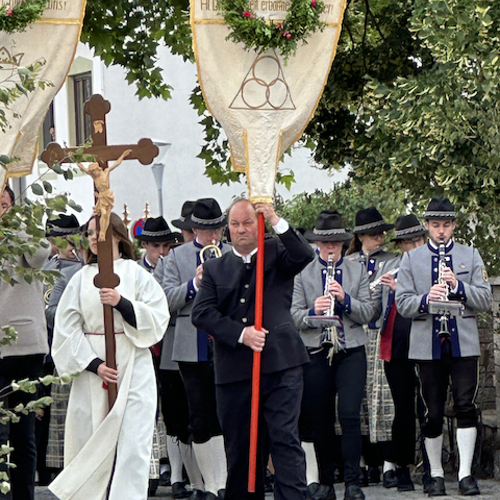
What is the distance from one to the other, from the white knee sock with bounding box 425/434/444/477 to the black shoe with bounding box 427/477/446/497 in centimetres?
4

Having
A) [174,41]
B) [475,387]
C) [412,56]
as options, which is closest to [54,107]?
[174,41]

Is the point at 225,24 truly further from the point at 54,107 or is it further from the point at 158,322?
the point at 54,107

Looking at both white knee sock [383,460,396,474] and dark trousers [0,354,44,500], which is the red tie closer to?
white knee sock [383,460,396,474]

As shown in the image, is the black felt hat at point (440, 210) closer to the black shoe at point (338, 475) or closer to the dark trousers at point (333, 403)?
the dark trousers at point (333, 403)

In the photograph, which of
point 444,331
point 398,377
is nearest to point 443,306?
point 444,331

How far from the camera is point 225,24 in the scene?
26.5 feet

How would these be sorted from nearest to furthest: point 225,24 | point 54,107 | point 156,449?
point 225,24 → point 156,449 → point 54,107

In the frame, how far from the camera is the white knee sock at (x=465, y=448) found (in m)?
9.06

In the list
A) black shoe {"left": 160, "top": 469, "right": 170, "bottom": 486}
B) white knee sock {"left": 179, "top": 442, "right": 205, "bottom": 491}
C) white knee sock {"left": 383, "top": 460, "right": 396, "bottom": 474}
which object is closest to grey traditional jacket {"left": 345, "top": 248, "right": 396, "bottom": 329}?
white knee sock {"left": 383, "top": 460, "right": 396, "bottom": 474}

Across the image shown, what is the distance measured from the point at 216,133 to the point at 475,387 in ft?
14.2

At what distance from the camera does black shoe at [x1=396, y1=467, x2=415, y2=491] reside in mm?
9488

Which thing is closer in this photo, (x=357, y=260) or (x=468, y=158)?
(x=468, y=158)

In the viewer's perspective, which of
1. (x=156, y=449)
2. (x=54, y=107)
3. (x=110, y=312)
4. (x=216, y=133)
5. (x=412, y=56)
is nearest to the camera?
(x=110, y=312)

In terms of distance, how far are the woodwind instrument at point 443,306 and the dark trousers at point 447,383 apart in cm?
13
